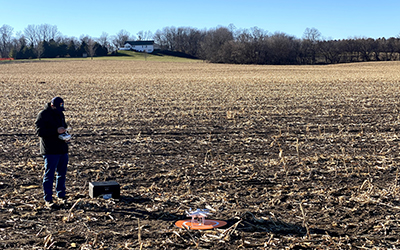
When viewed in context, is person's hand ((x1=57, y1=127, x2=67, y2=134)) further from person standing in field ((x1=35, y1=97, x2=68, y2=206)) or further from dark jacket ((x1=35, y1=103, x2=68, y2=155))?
dark jacket ((x1=35, y1=103, x2=68, y2=155))

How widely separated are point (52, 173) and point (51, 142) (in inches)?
21.5

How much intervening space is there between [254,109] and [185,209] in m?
12.1

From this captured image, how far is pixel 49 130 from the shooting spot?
7.29 metres

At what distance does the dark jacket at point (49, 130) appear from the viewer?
7.27 metres

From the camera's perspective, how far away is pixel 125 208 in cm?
720

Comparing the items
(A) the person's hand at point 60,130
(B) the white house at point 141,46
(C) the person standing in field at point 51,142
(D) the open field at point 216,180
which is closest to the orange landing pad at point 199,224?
(D) the open field at point 216,180

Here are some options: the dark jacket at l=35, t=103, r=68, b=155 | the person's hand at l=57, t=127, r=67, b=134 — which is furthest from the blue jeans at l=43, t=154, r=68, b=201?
the person's hand at l=57, t=127, r=67, b=134

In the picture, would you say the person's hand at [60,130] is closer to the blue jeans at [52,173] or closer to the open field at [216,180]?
the blue jeans at [52,173]

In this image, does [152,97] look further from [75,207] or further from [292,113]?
[75,207]

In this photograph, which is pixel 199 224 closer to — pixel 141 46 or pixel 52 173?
pixel 52 173

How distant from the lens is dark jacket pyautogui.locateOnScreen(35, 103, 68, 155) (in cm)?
727

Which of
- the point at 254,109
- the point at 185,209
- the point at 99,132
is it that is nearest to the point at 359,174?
the point at 185,209

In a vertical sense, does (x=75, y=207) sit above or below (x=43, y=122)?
below

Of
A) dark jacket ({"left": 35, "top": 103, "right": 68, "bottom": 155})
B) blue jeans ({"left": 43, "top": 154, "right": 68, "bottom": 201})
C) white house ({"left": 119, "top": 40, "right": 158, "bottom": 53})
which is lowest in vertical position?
blue jeans ({"left": 43, "top": 154, "right": 68, "bottom": 201})
